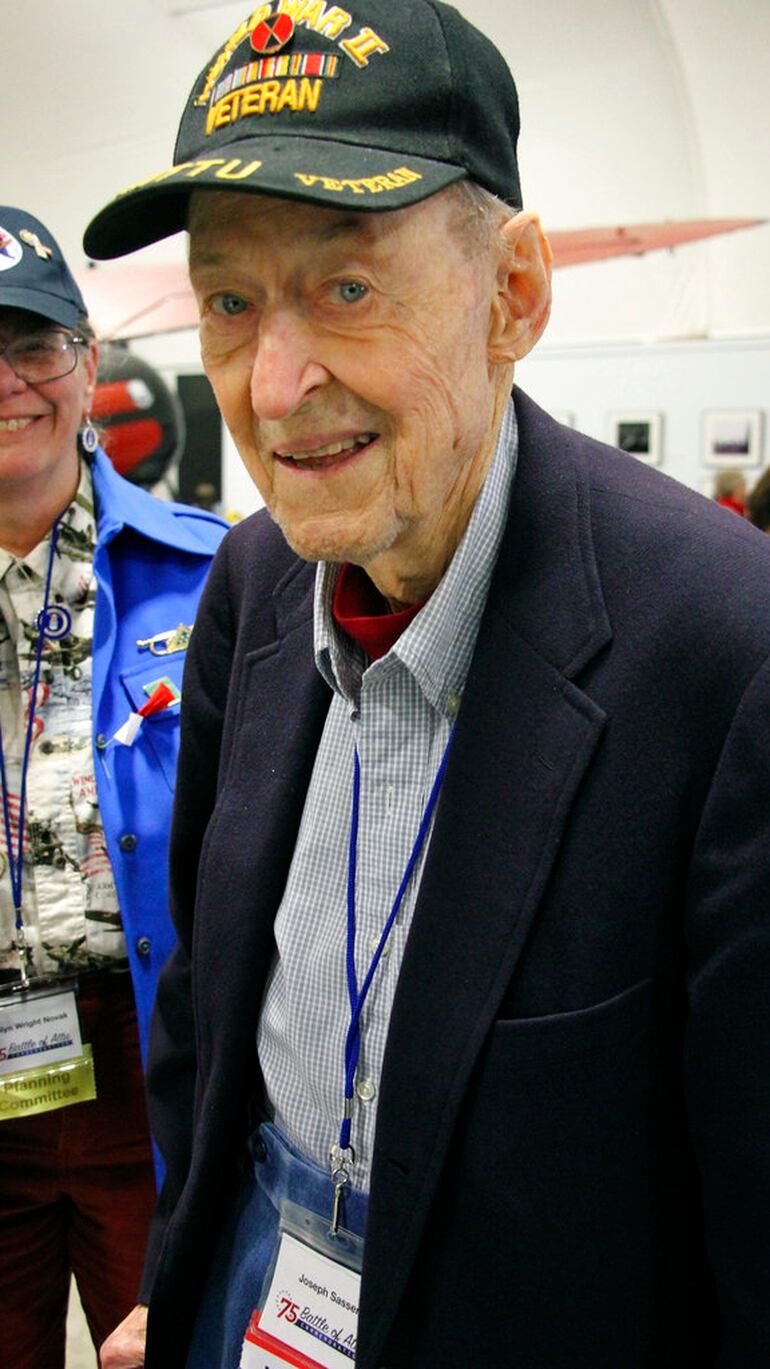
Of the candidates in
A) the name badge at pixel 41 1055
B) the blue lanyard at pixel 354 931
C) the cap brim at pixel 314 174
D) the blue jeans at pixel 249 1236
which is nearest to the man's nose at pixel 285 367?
the cap brim at pixel 314 174

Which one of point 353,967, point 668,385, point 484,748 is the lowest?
point 353,967

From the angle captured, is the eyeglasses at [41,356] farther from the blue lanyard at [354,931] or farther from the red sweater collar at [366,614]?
the blue lanyard at [354,931]

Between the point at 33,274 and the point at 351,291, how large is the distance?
999 millimetres

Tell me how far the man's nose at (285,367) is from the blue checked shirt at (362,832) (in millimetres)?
206

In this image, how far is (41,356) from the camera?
1779mm

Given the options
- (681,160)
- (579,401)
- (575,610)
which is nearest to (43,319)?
(575,610)

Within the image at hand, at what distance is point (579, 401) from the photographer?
15.1 ft

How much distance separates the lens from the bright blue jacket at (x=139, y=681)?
1731mm

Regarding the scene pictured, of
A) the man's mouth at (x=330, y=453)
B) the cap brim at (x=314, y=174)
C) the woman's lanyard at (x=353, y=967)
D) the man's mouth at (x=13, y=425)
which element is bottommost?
the woman's lanyard at (x=353, y=967)

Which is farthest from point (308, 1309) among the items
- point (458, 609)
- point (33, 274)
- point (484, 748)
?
point (33, 274)

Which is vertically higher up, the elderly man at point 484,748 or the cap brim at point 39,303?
the cap brim at point 39,303

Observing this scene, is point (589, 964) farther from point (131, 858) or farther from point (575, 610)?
point (131, 858)

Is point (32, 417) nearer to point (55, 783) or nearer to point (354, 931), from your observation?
point (55, 783)

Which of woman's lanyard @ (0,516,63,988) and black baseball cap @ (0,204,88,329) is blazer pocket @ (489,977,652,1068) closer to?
woman's lanyard @ (0,516,63,988)
